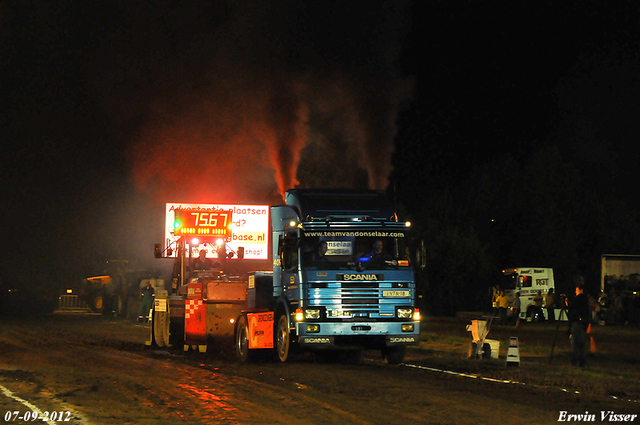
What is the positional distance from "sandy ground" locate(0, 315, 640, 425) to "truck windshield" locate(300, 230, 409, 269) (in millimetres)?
2104

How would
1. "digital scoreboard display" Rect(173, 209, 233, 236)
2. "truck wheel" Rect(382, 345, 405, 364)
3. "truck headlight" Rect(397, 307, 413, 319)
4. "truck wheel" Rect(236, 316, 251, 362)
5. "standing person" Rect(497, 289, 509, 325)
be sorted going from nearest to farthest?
"truck headlight" Rect(397, 307, 413, 319)
"truck wheel" Rect(382, 345, 405, 364)
"truck wheel" Rect(236, 316, 251, 362)
"digital scoreboard display" Rect(173, 209, 233, 236)
"standing person" Rect(497, 289, 509, 325)

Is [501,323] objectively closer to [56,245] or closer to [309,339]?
[309,339]

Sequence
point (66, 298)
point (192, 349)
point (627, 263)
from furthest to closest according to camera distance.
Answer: point (66, 298) → point (627, 263) → point (192, 349)

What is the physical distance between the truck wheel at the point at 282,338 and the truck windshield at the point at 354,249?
152 centimetres

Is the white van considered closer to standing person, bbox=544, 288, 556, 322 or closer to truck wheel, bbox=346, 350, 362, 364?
standing person, bbox=544, 288, 556, 322

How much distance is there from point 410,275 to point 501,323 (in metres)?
23.1

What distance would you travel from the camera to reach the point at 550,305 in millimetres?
A: 38125

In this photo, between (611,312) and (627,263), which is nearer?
(611,312)

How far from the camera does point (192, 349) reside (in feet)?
72.2

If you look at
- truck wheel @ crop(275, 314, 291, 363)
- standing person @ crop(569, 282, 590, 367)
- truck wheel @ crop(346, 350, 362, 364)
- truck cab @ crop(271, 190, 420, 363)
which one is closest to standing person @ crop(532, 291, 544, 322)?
truck wheel @ crop(346, 350, 362, 364)

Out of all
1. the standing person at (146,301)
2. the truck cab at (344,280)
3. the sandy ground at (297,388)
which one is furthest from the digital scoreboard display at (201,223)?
the truck cab at (344,280)

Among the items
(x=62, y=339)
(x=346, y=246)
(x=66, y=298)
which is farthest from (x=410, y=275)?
(x=66, y=298)

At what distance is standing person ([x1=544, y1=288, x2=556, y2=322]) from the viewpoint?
124ft

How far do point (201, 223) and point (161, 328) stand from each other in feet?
22.6
